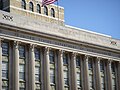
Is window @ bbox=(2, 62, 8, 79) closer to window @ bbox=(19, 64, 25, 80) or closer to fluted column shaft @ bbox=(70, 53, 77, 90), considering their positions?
window @ bbox=(19, 64, 25, 80)

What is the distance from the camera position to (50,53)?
49312mm

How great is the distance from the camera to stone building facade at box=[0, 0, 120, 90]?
4438cm

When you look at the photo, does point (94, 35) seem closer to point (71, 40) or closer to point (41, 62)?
point (71, 40)

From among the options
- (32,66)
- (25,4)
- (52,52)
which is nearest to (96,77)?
(52,52)

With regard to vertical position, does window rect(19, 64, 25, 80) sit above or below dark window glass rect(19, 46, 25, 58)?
below

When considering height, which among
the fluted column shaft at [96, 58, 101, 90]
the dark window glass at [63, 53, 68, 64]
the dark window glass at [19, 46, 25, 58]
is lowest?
the fluted column shaft at [96, 58, 101, 90]

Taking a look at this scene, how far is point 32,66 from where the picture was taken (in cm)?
4575

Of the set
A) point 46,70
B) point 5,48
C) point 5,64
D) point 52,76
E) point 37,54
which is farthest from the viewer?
→ point 52,76

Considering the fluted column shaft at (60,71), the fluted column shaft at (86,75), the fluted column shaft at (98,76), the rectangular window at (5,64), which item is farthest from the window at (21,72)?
the fluted column shaft at (98,76)

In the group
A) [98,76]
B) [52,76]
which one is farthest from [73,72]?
[98,76]

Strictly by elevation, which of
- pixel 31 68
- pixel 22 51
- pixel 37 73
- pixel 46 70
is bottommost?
pixel 37 73

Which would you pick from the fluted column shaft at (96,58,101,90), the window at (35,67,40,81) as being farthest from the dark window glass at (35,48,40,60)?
the fluted column shaft at (96,58,101,90)

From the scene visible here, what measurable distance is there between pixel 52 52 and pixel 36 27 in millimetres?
4637

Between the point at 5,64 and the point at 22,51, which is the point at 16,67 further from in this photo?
the point at 22,51
